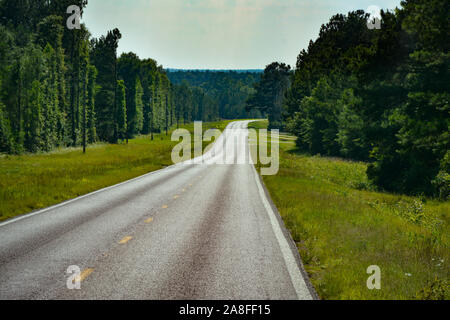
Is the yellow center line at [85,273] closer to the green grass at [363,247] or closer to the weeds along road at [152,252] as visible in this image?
the weeds along road at [152,252]

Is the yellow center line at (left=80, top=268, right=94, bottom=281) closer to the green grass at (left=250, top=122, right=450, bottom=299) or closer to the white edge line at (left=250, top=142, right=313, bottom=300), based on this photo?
the white edge line at (left=250, top=142, right=313, bottom=300)

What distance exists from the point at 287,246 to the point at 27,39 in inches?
2045

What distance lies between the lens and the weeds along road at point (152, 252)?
4.95 meters

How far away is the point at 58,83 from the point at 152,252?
44929 millimetres

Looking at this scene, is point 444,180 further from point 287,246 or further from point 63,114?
point 63,114

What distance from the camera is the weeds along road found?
16.2 feet

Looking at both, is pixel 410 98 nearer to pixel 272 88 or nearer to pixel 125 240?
pixel 125 240

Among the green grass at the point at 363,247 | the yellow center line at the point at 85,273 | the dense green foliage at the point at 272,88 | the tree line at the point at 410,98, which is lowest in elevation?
the green grass at the point at 363,247

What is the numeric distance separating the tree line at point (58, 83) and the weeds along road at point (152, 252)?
96.4ft

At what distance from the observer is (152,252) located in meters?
6.62

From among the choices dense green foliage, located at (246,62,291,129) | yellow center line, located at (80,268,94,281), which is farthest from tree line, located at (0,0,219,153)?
dense green foliage, located at (246,62,291,129)

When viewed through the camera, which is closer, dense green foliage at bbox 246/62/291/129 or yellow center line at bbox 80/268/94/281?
yellow center line at bbox 80/268/94/281

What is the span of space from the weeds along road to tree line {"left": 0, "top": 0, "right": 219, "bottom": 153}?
96.4 ft

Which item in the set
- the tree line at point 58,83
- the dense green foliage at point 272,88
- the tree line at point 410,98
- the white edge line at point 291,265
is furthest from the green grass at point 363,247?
the dense green foliage at point 272,88
